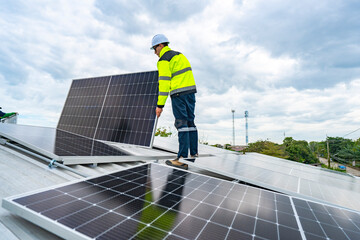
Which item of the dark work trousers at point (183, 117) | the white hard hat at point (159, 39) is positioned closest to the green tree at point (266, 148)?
the dark work trousers at point (183, 117)

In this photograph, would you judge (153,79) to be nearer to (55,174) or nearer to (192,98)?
(192,98)

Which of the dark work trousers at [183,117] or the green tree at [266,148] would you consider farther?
the green tree at [266,148]

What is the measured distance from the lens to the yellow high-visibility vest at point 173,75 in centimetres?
489

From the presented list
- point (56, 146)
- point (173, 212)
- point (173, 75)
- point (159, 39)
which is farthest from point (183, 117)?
point (56, 146)

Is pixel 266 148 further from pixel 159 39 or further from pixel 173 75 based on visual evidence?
pixel 159 39

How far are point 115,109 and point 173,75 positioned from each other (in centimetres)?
464

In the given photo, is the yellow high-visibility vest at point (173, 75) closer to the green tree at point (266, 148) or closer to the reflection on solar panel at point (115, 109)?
the reflection on solar panel at point (115, 109)

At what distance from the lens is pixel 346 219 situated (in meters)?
2.52

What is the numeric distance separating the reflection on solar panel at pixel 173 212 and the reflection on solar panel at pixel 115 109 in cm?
477

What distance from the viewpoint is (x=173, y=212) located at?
2156mm

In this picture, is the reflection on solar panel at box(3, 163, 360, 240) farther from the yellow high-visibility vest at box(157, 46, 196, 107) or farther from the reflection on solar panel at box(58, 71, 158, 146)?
the reflection on solar panel at box(58, 71, 158, 146)

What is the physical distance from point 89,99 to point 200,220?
9.45 m

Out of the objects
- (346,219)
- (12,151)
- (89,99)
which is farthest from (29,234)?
(89,99)

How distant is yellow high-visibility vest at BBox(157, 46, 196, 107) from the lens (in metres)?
4.89
